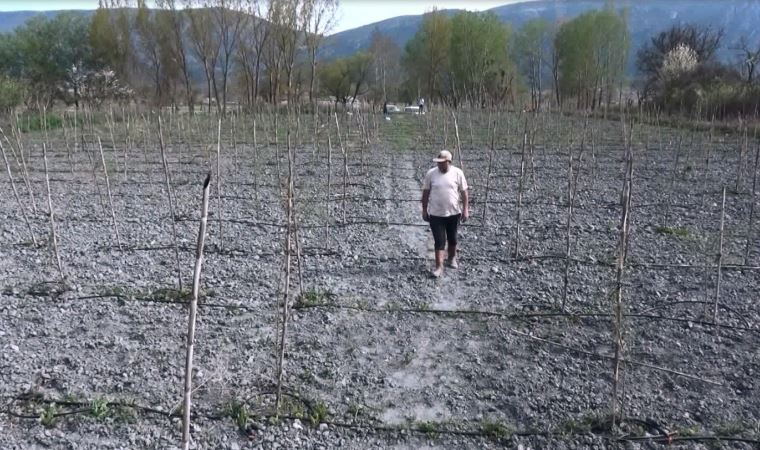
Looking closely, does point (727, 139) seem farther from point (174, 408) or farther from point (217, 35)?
point (217, 35)

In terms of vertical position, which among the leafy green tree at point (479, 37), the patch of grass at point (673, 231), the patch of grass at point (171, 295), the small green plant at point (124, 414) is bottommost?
the small green plant at point (124, 414)

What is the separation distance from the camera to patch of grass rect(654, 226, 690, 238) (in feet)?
23.4

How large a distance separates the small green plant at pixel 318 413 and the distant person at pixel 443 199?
247 centimetres

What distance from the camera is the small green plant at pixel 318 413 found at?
337cm

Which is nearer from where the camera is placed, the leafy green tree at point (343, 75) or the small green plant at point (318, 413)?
the small green plant at point (318, 413)

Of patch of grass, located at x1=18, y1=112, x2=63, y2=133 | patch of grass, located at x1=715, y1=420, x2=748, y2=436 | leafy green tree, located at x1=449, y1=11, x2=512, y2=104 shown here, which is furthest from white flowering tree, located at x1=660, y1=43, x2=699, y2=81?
patch of grass, located at x1=715, y1=420, x2=748, y2=436

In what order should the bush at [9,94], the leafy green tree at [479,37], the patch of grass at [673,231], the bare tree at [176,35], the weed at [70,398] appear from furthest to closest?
the leafy green tree at [479,37] → the bare tree at [176,35] → the bush at [9,94] → the patch of grass at [673,231] → the weed at [70,398]

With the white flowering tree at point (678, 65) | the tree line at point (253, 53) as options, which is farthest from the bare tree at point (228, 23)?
the white flowering tree at point (678, 65)

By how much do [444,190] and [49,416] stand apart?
11.8ft

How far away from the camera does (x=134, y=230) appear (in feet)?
24.0

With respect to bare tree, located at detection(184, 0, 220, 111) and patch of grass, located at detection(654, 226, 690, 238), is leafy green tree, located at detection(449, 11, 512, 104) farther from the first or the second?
patch of grass, located at detection(654, 226, 690, 238)

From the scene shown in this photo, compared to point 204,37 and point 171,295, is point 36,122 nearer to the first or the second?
point 204,37

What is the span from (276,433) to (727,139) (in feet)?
55.5

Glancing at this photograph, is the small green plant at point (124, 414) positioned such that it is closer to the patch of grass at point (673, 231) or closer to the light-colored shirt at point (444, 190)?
the light-colored shirt at point (444, 190)
